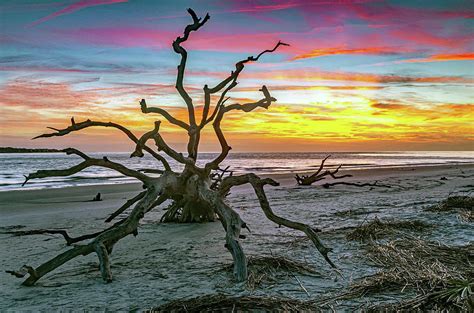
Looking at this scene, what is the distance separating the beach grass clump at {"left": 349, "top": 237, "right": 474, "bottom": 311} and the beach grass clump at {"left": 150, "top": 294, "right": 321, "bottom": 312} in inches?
25.1

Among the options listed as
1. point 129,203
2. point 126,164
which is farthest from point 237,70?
point 126,164

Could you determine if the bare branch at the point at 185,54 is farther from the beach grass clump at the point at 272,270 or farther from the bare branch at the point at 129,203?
the beach grass clump at the point at 272,270

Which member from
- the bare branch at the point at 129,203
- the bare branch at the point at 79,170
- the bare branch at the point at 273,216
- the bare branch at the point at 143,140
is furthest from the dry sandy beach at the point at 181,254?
the bare branch at the point at 143,140

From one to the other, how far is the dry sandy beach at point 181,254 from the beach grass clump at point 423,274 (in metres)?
0.17

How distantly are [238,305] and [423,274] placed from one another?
6.46 feet

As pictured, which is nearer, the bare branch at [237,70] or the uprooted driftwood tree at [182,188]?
the uprooted driftwood tree at [182,188]

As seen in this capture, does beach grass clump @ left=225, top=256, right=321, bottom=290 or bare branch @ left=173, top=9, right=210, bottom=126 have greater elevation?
bare branch @ left=173, top=9, right=210, bottom=126

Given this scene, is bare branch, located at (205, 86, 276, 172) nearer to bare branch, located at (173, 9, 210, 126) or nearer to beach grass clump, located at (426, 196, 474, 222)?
bare branch, located at (173, 9, 210, 126)

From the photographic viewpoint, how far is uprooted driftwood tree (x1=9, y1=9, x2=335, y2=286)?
4.67 metres

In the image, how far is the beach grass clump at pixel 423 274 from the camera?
3287 millimetres

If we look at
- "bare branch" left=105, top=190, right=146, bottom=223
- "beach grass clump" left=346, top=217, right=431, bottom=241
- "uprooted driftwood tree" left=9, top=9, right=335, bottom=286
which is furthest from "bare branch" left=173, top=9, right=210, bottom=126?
"beach grass clump" left=346, top=217, right=431, bottom=241

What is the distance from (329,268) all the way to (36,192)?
40.5 ft

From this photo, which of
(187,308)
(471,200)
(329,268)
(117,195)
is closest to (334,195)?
(471,200)

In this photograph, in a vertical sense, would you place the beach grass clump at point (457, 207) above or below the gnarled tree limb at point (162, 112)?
below
